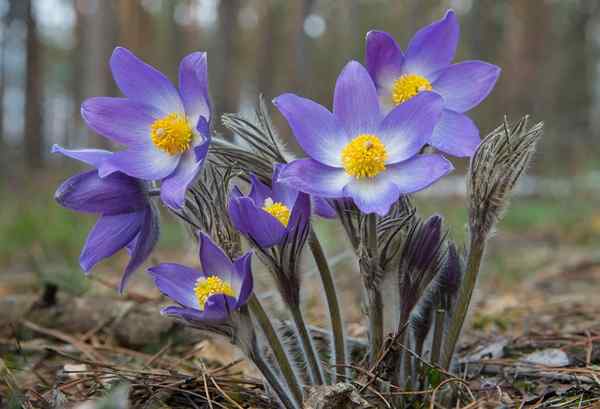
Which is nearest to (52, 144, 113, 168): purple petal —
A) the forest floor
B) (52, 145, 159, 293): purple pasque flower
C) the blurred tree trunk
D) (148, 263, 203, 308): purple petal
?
(52, 145, 159, 293): purple pasque flower

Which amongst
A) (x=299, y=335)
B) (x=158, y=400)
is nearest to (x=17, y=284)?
(x=158, y=400)

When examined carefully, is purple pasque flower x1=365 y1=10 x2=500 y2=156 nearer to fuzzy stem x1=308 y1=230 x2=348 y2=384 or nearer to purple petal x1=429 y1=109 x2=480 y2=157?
purple petal x1=429 y1=109 x2=480 y2=157

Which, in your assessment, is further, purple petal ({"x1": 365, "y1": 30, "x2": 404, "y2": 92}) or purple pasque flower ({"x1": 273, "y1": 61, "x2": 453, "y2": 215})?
purple petal ({"x1": 365, "y1": 30, "x2": 404, "y2": 92})

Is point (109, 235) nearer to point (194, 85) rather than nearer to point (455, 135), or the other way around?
point (194, 85)

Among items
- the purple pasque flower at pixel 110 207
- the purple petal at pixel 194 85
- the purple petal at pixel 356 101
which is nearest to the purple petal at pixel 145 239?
the purple pasque flower at pixel 110 207

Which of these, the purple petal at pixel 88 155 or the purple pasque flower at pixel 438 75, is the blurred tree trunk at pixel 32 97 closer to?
the purple petal at pixel 88 155

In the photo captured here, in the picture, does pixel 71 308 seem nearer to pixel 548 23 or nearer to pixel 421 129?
pixel 421 129

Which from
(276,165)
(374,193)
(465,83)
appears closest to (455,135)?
(465,83)

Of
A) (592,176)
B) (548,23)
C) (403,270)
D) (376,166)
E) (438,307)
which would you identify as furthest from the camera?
(548,23)
